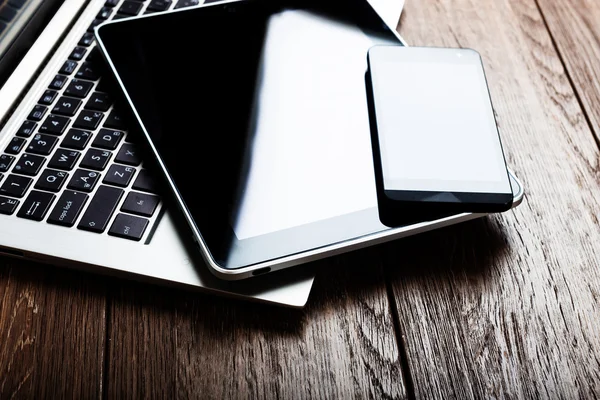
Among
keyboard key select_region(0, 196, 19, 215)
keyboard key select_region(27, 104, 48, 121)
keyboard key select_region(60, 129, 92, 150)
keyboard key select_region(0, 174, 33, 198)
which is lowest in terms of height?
keyboard key select_region(0, 196, 19, 215)

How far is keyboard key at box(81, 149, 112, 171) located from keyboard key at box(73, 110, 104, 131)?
1.0 inches

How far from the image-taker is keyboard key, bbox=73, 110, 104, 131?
1.41 ft

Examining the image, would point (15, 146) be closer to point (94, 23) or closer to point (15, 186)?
point (15, 186)

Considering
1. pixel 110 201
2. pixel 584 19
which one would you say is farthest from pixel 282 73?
pixel 584 19

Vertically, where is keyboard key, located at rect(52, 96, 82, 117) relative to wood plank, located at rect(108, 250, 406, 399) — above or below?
above

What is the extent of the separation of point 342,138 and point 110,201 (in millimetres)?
184

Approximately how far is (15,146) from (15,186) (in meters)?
0.04

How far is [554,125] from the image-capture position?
18.1 inches

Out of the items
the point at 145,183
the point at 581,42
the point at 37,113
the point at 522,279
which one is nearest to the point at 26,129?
the point at 37,113

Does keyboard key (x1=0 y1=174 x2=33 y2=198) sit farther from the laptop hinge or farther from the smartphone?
the smartphone

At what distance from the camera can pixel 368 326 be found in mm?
364

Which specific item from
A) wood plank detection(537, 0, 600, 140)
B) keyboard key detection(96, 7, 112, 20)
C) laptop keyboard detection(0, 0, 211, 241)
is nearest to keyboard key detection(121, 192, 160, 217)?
laptop keyboard detection(0, 0, 211, 241)

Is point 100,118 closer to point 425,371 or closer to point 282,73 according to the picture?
point 282,73

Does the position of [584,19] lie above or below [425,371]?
above
